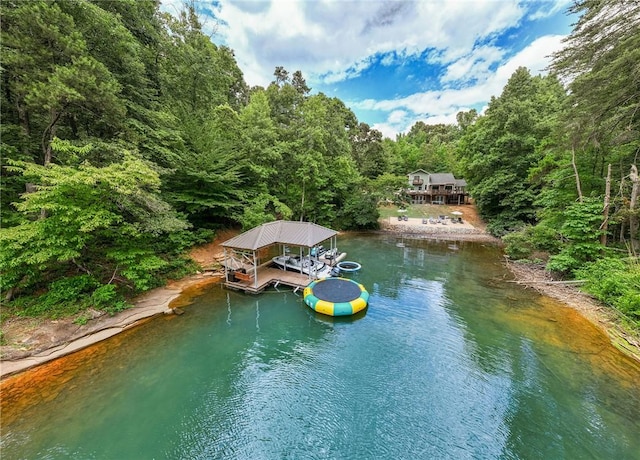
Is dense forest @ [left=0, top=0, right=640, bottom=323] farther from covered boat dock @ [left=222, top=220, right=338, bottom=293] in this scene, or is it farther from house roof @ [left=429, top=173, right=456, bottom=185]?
house roof @ [left=429, top=173, right=456, bottom=185]

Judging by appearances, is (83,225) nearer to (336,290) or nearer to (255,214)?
(255,214)

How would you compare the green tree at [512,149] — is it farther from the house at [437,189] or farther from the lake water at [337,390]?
the lake water at [337,390]

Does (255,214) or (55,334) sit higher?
(255,214)

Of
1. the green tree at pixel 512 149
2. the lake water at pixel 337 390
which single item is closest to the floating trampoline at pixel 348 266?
the lake water at pixel 337 390

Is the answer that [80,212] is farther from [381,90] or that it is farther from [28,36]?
[381,90]

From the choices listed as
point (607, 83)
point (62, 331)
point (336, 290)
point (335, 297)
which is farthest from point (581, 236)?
point (62, 331)

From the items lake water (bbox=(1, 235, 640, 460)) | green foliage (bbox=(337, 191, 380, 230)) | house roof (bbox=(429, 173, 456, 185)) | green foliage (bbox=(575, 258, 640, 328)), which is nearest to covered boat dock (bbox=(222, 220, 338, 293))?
lake water (bbox=(1, 235, 640, 460))
